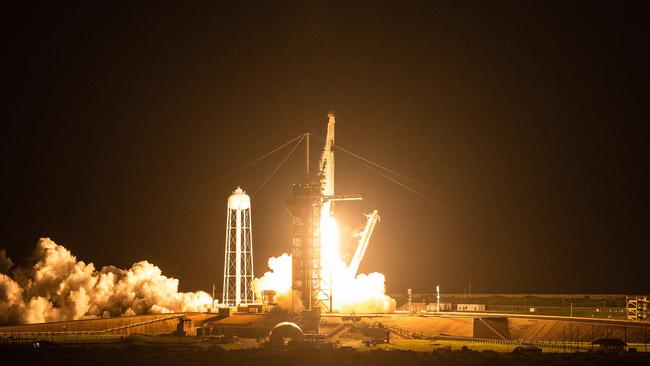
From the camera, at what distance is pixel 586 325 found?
2292 inches

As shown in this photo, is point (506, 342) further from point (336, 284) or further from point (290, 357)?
point (336, 284)

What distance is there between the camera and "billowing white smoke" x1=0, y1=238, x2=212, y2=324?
75.2 m

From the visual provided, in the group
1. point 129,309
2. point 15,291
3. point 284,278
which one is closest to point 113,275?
point 129,309

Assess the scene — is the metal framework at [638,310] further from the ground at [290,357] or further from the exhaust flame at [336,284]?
the exhaust flame at [336,284]

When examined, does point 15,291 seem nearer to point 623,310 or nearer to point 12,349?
point 12,349

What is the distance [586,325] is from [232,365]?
26.0 metres

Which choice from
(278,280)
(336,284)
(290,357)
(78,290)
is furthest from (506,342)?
(78,290)

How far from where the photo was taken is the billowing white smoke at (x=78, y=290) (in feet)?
247

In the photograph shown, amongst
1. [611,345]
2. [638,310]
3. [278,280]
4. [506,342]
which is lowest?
[506,342]

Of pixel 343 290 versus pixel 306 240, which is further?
pixel 343 290

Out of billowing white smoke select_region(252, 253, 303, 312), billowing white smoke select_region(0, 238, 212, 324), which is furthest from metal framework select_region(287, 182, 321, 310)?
billowing white smoke select_region(0, 238, 212, 324)

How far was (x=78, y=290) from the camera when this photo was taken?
252ft

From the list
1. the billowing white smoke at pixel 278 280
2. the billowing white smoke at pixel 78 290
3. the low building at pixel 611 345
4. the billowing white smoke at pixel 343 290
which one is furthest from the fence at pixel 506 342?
the billowing white smoke at pixel 78 290

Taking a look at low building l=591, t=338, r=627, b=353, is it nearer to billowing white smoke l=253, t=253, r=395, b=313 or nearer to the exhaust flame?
the exhaust flame
